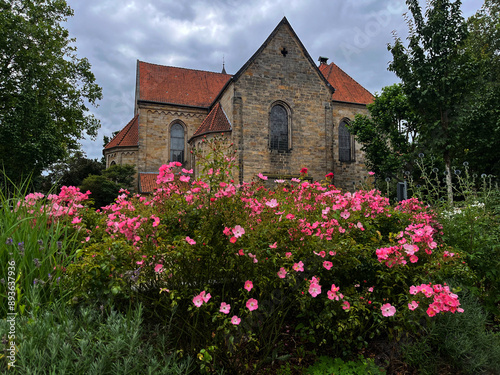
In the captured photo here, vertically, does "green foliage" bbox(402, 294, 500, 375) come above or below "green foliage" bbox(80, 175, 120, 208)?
below

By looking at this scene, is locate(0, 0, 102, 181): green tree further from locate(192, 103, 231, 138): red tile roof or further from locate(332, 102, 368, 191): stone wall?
locate(332, 102, 368, 191): stone wall

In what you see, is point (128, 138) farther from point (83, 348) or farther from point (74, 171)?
point (83, 348)

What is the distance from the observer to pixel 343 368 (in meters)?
2.64

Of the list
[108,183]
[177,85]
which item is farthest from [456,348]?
[177,85]

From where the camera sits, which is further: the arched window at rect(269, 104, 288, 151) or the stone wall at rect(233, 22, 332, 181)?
the arched window at rect(269, 104, 288, 151)

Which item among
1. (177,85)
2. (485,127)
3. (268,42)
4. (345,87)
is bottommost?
(485,127)

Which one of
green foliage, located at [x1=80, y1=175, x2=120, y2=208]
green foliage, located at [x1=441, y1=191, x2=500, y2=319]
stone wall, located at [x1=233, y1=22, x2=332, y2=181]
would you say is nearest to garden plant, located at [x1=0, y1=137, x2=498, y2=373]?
green foliage, located at [x1=441, y1=191, x2=500, y2=319]

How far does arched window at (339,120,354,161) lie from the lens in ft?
83.2

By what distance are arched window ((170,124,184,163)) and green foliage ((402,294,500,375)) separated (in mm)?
24300

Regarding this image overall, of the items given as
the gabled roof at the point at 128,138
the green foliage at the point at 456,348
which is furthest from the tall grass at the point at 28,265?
the gabled roof at the point at 128,138

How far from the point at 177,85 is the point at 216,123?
360 inches

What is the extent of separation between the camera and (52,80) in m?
19.7

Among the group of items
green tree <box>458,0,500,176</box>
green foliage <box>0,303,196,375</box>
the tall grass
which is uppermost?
green tree <box>458,0,500,176</box>

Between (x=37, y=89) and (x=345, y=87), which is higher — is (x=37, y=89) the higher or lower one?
the lower one
